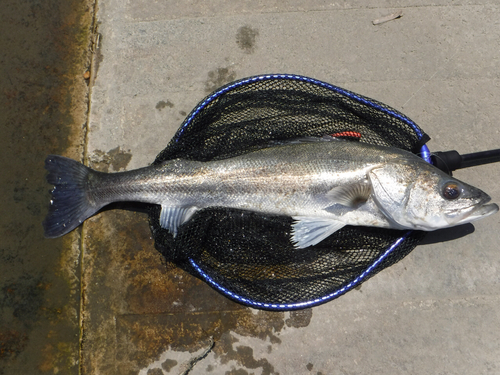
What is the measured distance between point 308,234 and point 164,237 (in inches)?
49.0

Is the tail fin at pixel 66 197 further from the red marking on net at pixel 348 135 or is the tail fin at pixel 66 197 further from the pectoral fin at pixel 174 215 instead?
the red marking on net at pixel 348 135

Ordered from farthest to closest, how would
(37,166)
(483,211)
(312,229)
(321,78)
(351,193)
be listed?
(321,78) < (37,166) < (312,229) < (351,193) < (483,211)

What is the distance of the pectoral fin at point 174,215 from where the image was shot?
290 cm

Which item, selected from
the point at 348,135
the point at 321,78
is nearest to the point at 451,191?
the point at 348,135

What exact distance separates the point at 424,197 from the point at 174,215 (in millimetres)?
2067

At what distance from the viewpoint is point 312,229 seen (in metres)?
2.86

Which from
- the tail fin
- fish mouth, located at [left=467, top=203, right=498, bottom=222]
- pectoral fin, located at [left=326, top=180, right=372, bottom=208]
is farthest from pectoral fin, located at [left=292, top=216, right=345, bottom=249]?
the tail fin

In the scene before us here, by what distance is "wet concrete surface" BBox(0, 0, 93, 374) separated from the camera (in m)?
3.08

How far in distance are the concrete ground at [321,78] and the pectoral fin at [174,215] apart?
0.42 metres

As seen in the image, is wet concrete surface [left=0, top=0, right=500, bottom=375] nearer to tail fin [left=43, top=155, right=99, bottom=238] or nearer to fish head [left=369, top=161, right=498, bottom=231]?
tail fin [left=43, top=155, right=99, bottom=238]

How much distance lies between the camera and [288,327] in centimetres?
301

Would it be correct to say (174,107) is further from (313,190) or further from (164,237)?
(313,190)

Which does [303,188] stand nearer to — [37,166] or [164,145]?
[164,145]

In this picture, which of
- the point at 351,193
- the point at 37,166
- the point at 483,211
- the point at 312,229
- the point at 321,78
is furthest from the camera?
the point at 321,78
